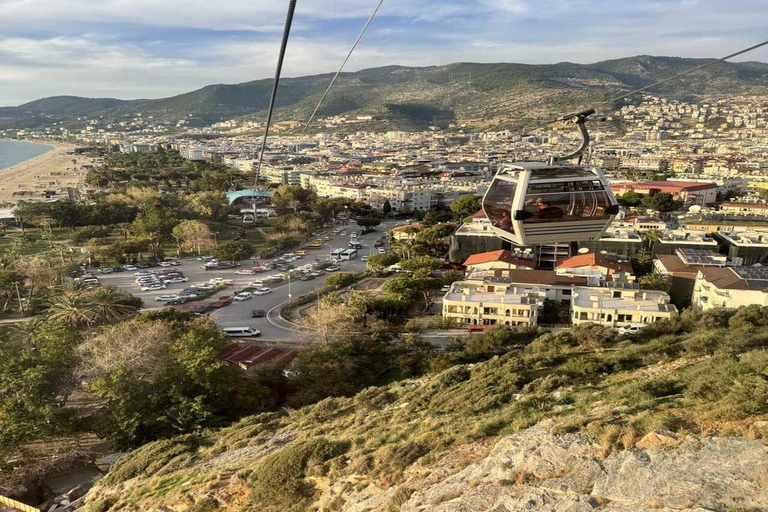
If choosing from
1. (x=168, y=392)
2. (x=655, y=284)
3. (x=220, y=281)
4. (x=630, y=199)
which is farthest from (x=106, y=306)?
(x=630, y=199)

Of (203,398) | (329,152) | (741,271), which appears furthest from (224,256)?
(329,152)

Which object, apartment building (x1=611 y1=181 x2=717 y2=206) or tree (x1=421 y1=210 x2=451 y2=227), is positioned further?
apartment building (x1=611 y1=181 x2=717 y2=206)

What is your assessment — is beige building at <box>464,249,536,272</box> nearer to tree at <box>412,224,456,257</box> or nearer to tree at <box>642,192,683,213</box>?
tree at <box>412,224,456,257</box>

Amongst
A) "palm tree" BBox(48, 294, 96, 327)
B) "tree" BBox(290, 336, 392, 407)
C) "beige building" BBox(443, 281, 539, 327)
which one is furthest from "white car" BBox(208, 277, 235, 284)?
"tree" BBox(290, 336, 392, 407)

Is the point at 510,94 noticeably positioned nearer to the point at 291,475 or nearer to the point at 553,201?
the point at 553,201

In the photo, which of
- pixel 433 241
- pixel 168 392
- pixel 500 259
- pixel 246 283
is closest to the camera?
pixel 168 392

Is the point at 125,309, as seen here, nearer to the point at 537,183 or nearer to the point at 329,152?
the point at 537,183

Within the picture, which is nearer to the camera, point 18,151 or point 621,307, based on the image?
point 621,307
